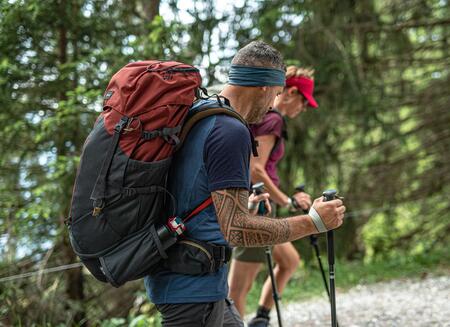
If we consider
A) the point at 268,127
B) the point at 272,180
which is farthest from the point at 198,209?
the point at 272,180

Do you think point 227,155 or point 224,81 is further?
point 224,81

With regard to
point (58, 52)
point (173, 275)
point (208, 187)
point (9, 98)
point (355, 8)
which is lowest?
point (173, 275)

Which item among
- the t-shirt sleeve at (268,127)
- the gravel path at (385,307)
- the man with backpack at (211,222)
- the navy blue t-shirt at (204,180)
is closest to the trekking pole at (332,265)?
the man with backpack at (211,222)

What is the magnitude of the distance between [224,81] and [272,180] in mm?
2225

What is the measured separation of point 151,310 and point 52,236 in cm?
136

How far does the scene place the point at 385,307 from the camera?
22.3 feet

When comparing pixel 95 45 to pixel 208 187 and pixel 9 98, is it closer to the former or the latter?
pixel 9 98

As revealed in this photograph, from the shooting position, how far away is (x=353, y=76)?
824cm

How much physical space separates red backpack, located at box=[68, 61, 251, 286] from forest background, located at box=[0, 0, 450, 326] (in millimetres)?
2977

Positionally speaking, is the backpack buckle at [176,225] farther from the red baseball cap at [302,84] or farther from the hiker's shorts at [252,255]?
the red baseball cap at [302,84]

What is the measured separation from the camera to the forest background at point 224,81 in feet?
19.6

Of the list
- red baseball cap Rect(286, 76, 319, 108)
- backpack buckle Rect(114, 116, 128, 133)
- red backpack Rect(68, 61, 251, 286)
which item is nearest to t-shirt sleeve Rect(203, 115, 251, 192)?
red backpack Rect(68, 61, 251, 286)

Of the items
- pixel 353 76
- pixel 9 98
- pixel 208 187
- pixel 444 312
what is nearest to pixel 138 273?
pixel 208 187

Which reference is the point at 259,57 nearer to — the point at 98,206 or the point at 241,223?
the point at 241,223
